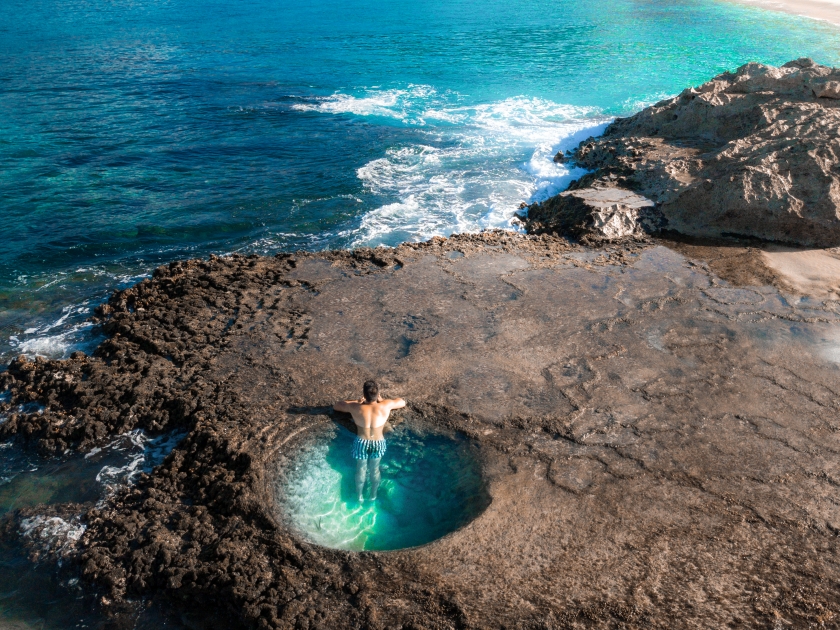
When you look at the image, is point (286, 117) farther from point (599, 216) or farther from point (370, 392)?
point (370, 392)

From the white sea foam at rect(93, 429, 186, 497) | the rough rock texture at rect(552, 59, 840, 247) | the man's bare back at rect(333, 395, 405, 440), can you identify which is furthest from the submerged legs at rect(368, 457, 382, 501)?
the rough rock texture at rect(552, 59, 840, 247)

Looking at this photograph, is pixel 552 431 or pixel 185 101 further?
pixel 185 101

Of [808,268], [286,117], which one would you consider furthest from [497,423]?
[286,117]

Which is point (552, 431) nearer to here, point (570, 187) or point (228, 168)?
point (570, 187)

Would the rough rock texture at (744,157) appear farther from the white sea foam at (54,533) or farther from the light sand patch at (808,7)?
the light sand patch at (808,7)

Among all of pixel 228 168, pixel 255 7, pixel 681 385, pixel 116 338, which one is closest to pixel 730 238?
pixel 681 385

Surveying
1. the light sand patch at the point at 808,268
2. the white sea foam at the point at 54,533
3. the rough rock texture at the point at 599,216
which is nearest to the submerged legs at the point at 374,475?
the white sea foam at the point at 54,533
